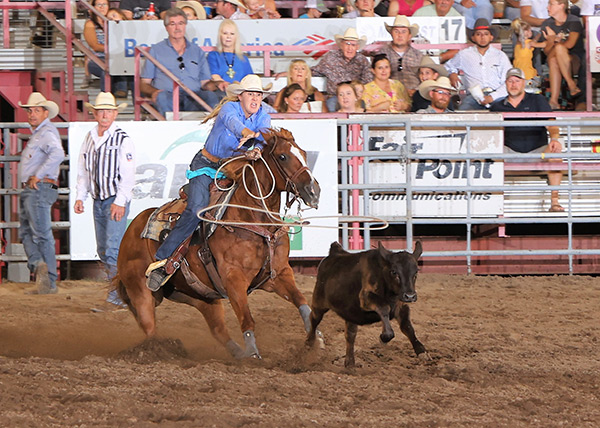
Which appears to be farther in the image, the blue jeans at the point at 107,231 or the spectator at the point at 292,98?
the spectator at the point at 292,98

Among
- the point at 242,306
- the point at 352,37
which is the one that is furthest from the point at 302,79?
the point at 242,306

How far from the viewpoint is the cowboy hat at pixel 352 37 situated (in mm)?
10750

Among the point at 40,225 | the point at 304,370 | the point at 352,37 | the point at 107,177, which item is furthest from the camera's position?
the point at 352,37

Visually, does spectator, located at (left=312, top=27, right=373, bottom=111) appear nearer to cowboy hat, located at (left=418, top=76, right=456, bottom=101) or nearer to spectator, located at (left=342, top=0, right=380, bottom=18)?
cowboy hat, located at (left=418, top=76, right=456, bottom=101)

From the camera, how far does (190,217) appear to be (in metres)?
6.23

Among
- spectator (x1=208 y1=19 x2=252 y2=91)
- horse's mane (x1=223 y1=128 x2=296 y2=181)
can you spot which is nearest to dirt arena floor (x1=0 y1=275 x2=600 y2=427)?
horse's mane (x1=223 y1=128 x2=296 y2=181)

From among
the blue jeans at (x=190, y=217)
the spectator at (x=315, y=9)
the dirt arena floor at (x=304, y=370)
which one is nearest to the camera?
the dirt arena floor at (x=304, y=370)

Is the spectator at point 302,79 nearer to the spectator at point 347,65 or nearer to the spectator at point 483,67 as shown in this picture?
the spectator at point 347,65

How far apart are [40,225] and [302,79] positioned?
356 cm

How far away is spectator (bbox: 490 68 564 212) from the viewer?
10422 millimetres

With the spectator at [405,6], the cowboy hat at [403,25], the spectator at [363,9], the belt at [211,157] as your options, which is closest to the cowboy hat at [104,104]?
the belt at [211,157]

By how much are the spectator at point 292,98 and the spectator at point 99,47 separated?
2242 millimetres

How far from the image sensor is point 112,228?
878 cm

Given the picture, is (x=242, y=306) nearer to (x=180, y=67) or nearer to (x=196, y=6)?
(x=180, y=67)
